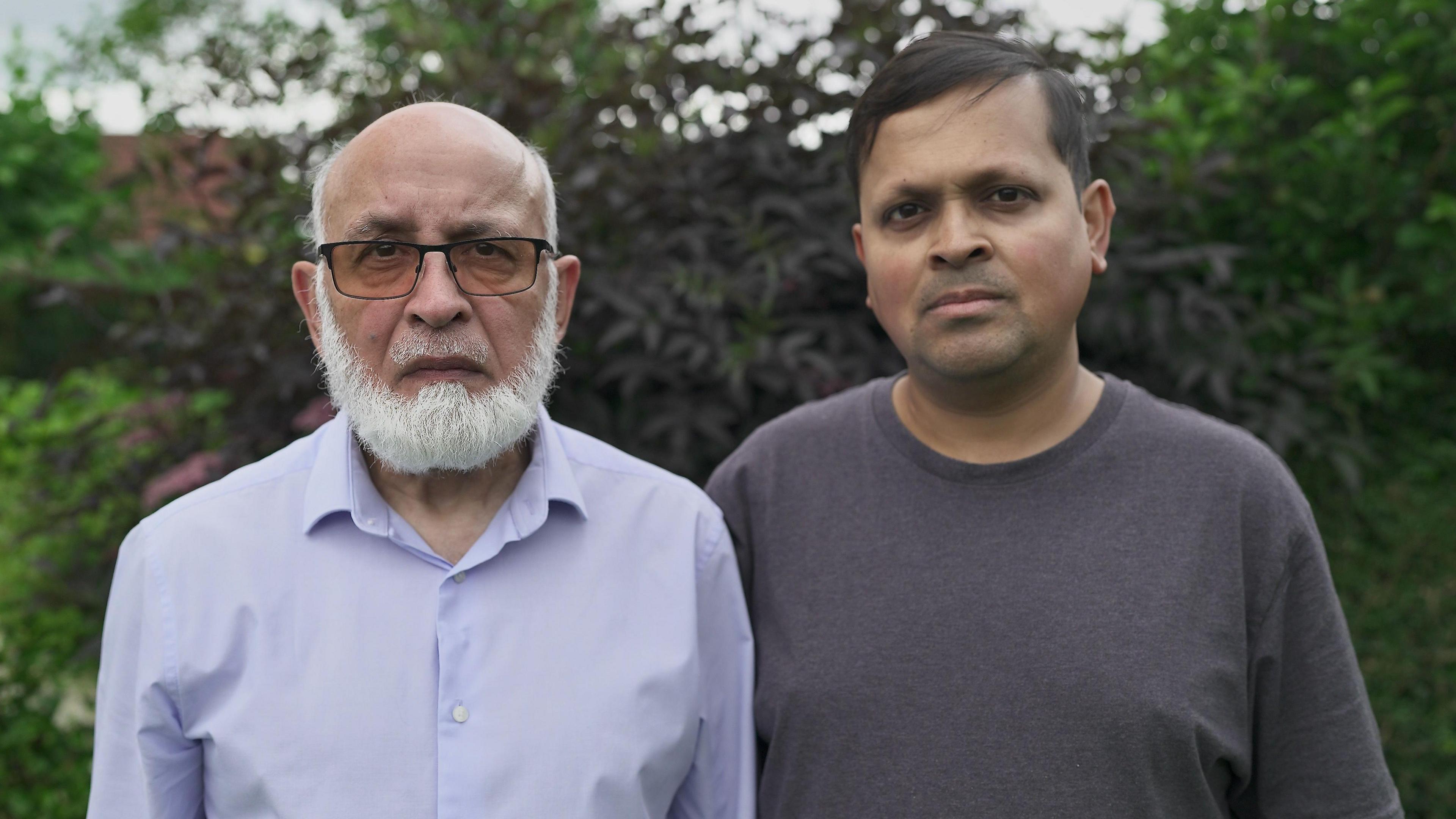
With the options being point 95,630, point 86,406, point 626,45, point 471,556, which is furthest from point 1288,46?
point 86,406

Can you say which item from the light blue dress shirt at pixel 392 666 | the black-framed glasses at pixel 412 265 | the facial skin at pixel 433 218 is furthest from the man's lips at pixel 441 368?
the light blue dress shirt at pixel 392 666

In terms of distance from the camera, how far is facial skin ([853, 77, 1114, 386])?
74.1 inches

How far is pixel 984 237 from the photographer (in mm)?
1882

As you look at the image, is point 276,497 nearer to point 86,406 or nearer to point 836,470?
point 836,470

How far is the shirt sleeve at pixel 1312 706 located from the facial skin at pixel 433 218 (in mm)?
1399

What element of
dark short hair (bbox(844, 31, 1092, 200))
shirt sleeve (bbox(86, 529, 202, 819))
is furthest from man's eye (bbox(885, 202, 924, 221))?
shirt sleeve (bbox(86, 529, 202, 819))

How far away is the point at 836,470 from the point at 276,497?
1029mm

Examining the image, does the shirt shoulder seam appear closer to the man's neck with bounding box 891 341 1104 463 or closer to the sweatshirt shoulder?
the man's neck with bounding box 891 341 1104 463

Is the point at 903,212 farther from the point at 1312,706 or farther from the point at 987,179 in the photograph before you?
the point at 1312,706

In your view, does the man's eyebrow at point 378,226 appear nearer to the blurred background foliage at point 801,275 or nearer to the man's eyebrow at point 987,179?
the man's eyebrow at point 987,179

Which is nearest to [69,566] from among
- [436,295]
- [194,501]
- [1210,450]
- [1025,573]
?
[194,501]

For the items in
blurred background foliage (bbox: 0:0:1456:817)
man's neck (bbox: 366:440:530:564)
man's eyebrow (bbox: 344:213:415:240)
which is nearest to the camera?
man's eyebrow (bbox: 344:213:415:240)

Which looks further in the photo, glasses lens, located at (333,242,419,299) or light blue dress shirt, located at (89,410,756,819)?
glasses lens, located at (333,242,419,299)

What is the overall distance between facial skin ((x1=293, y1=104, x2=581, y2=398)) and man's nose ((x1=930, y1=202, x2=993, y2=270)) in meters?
0.72
